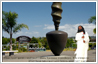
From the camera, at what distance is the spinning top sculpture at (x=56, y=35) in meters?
9.20

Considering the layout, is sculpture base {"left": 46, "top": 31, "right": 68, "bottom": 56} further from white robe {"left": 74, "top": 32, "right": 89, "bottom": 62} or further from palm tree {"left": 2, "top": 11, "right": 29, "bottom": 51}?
palm tree {"left": 2, "top": 11, "right": 29, "bottom": 51}

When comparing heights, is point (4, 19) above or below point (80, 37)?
above

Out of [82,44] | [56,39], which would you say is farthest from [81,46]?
[56,39]

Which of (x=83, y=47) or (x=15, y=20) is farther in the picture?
(x=15, y=20)

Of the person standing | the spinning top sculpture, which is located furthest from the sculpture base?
the person standing

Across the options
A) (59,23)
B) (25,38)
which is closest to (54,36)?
(59,23)

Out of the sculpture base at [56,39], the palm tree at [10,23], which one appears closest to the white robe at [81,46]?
the sculpture base at [56,39]

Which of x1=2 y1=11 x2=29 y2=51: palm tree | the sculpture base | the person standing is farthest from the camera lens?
x1=2 y1=11 x2=29 y2=51: palm tree

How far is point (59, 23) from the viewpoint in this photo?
389 inches

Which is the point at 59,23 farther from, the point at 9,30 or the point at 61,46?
the point at 9,30

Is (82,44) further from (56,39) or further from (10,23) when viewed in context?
(10,23)

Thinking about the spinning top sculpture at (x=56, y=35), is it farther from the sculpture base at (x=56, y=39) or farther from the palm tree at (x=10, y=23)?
the palm tree at (x=10, y=23)

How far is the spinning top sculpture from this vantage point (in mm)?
9203

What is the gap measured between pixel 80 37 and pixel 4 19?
12.7 m
